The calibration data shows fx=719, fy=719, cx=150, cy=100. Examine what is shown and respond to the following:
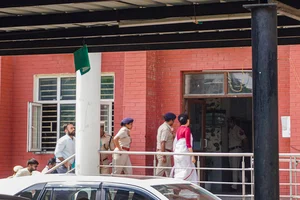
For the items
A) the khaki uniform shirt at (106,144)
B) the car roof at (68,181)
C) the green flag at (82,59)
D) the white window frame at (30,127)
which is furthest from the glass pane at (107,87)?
the car roof at (68,181)

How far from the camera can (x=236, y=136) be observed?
1794 cm

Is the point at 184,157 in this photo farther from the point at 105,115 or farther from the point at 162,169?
the point at 105,115

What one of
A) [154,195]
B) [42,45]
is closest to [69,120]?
[42,45]

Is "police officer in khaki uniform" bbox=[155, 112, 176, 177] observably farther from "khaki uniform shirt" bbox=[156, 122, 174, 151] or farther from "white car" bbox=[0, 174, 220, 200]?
"white car" bbox=[0, 174, 220, 200]

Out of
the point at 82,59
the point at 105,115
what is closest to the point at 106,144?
the point at 105,115

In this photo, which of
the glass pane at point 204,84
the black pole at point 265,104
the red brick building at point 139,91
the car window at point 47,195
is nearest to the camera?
the black pole at point 265,104

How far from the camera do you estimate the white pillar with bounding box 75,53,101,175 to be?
46.1ft

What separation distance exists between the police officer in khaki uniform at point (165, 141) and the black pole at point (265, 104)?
930 centimetres

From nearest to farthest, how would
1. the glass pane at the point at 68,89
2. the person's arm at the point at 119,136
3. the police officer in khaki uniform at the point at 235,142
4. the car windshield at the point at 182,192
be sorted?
the car windshield at the point at 182,192, the person's arm at the point at 119,136, the police officer in khaki uniform at the point at 235,142, the glass pane at the point at 68,89

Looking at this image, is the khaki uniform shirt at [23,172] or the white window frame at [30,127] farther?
the white window frame at [30,127]

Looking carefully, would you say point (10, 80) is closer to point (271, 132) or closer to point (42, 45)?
point (42, 45)

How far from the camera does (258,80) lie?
6348 millimetres

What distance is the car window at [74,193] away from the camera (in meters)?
8.83

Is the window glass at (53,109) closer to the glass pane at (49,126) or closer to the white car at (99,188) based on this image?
the glass pane at (49,126)
